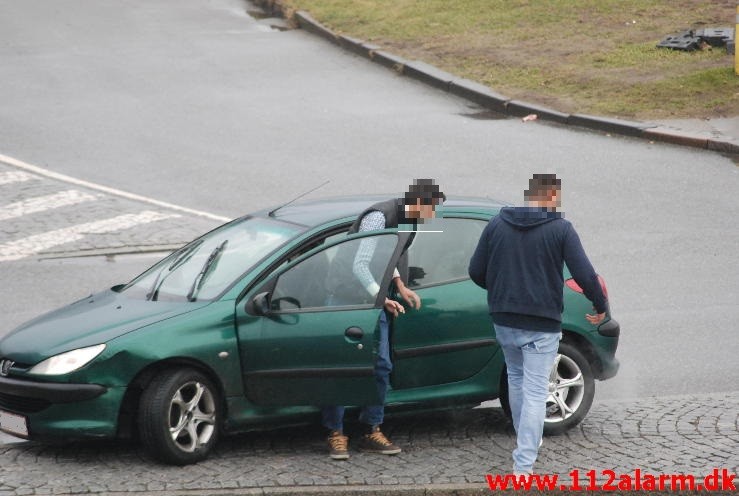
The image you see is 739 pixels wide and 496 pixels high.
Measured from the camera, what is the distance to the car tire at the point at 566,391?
8117 millimetres

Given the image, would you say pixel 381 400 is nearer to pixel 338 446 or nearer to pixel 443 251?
pixel 338 446

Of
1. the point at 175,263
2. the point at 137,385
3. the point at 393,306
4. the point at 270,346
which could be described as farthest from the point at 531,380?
the point at 175,263

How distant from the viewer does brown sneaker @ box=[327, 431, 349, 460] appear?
7.65 metres

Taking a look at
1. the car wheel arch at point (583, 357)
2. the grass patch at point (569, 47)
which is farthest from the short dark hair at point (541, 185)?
the grass patch at point (569, 47)

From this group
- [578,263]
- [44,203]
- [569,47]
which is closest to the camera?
[578,263]

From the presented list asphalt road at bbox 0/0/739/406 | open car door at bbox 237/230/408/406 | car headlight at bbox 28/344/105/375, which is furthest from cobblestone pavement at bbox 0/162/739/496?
asphalt road at bbox 0/0/739/406

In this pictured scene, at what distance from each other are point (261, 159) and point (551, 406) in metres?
9.50

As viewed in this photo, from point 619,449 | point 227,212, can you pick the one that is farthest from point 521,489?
point 227,212

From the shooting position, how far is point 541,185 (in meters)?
6.75

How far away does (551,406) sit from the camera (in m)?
8.12

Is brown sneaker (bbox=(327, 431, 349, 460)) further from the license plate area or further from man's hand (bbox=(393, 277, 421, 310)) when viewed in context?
the license plate area

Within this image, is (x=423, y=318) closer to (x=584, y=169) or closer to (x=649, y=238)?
(x=649, y=238)

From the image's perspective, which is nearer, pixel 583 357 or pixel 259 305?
pixel 259 305

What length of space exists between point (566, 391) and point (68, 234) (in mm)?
7659
